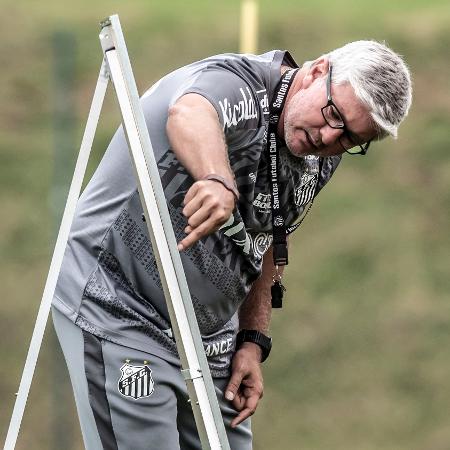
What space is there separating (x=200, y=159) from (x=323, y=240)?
4378 millimetres

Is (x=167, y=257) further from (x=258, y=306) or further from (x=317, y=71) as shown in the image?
(x=258, y=306)

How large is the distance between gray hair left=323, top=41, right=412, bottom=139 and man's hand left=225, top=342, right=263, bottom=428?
0.76 meters

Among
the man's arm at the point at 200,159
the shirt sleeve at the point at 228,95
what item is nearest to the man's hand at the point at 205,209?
the man's arm at the point at 200,159

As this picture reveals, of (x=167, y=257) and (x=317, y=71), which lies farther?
(x=317, y=71)

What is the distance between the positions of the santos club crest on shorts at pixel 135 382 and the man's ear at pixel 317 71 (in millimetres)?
734

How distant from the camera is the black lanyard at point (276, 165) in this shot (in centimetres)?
260

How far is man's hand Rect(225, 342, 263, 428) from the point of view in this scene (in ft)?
9.77

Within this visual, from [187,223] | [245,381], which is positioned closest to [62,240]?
[187,223]

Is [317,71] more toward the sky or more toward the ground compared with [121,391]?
more toward the sky

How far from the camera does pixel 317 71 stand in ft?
8.52

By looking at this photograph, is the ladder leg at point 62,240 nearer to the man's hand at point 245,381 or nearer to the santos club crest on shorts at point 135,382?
the santos club crest on shorts at point 135,382

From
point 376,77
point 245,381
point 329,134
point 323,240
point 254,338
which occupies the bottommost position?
point 245,381

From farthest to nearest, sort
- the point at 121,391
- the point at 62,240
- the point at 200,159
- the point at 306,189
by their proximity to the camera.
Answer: the point at 306,189 → the point at 121,391 → the point at 62,240 → the point at 200,159

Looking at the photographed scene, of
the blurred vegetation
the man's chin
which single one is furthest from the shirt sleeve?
the blurred vegetation
